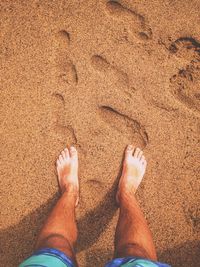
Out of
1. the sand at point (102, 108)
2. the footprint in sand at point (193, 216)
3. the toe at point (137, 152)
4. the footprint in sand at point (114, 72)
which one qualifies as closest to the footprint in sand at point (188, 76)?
the sand at point (102, 108)

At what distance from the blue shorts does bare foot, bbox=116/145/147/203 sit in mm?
514

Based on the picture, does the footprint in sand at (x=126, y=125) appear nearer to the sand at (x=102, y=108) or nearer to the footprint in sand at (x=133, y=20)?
the sand at (x=102, y=108)

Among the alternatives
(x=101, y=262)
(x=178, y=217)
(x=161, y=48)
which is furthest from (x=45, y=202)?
(x=161, y=48)

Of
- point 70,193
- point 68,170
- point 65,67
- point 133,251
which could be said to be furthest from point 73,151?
point 133,251

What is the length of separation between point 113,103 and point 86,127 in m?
0.23

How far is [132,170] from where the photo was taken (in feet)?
5.80

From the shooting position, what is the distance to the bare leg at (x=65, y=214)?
146 centimetres

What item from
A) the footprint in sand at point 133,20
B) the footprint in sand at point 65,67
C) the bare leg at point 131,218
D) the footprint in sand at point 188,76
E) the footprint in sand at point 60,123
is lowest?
the bare leg at point 131,218

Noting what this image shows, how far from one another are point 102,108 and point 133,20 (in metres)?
0.59

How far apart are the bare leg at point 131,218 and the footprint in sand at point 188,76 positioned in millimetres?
439

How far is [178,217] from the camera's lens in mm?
1753

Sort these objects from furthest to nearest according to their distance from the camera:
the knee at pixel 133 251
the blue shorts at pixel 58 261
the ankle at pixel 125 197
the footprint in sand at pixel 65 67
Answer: the footprint in sand at pixel 65 67 < the ankle at pixel 125 197 < the knee at pixel 133 251 < the blue shorts at pixel 58 261

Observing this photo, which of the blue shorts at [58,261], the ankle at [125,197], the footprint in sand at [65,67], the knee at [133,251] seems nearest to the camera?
the blue shorts at [58,261]

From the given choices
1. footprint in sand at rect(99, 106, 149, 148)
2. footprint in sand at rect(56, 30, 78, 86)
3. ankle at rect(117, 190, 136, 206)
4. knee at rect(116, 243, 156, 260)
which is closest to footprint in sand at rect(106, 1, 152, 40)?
footprint in sand at rect(56, 30, 78, 86)
